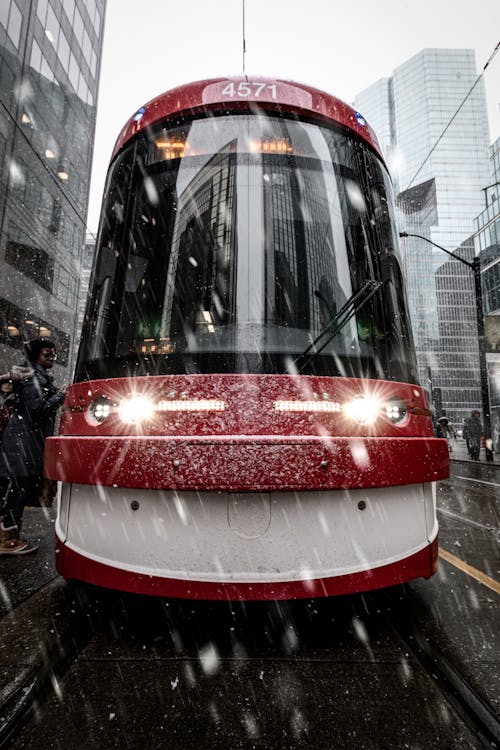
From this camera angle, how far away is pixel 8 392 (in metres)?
4.21

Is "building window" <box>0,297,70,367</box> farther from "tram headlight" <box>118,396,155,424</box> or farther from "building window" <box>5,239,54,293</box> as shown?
"tram headlight" <box>118,396,155,424</box>

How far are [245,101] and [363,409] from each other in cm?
205

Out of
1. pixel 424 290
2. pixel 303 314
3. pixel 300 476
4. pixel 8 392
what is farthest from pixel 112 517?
pixel 424 290

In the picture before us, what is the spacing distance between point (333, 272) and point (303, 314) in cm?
33

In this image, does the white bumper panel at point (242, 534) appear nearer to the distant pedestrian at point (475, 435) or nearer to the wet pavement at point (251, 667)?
the wet pavement at point (251, 667)

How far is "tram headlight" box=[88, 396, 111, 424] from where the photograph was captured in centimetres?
239

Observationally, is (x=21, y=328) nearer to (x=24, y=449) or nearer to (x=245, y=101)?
(x=24, y=449)

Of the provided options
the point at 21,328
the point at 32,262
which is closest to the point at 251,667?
the point at 21,328

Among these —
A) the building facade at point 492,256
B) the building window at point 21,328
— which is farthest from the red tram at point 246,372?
the building facade at point 492,256

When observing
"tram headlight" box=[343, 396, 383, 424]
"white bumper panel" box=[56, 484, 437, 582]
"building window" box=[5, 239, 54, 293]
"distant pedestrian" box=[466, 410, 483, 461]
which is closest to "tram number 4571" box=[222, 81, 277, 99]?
"tram headlight" box=[343, 396, 383, 424]

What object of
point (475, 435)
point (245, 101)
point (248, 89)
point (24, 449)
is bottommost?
point (475, 435)

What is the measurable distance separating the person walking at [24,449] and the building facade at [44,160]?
1862cm

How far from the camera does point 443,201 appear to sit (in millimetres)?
115562

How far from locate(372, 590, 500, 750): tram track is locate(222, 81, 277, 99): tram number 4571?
3173 millimetres
